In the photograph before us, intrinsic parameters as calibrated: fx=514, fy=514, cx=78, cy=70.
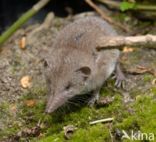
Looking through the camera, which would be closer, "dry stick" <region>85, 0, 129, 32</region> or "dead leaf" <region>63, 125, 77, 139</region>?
"dead leaf" <region>63, 125, 77, 139</region>

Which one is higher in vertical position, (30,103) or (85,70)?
(85,70)

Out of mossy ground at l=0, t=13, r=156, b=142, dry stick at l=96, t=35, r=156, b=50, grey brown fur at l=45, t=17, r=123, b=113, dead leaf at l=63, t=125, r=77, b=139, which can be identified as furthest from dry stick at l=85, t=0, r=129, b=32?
dead leaf at l=63, t=125, r=77, b=139

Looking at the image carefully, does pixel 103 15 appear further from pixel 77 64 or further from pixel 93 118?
pixel 93 118

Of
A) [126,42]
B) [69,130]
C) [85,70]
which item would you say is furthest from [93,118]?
[126,42]

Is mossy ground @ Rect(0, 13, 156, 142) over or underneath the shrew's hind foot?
underneath

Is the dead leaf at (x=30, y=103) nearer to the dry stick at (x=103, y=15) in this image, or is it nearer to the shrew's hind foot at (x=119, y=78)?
the shrew's hind foot at (x=119, y=78)

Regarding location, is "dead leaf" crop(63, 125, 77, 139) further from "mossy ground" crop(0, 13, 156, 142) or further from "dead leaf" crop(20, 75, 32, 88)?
"dead leaf" crop(20, 75, 32, 88)

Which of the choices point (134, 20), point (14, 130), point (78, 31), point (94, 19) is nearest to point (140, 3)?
point (134, 20)

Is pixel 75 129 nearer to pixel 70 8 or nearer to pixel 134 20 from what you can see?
pixel 134 20
